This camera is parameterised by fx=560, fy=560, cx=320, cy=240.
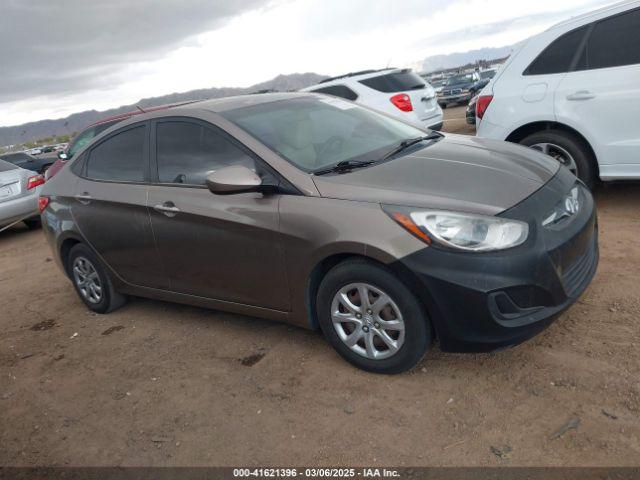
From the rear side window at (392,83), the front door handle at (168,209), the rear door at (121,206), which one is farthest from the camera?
the rear side window at (392,83)

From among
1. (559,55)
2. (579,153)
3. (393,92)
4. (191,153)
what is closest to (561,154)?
(579,153)

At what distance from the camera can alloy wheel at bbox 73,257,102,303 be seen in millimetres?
4930

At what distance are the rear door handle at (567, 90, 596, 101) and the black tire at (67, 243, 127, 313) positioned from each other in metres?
4.47

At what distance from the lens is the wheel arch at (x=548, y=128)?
5254mm

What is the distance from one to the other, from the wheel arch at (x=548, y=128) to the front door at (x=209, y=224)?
10.8 feet

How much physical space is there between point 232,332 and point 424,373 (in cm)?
159

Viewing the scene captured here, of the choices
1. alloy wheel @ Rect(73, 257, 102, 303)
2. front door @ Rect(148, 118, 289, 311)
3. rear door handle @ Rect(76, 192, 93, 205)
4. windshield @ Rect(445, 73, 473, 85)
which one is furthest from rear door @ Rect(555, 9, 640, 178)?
windshield @ Rect(445, 73, 473, 85)

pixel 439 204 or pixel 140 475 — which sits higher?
pixel 439 204

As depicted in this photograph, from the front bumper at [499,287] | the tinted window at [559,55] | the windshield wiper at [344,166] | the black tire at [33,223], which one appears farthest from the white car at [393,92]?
the front bumper at [499,287]

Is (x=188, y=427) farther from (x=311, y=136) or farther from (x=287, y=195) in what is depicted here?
(x=311, y=136)

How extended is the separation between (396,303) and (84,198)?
119 inches

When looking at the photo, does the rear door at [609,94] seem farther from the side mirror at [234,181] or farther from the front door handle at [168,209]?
the front door handle at [168,209]

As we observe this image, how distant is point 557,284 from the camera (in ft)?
9.44

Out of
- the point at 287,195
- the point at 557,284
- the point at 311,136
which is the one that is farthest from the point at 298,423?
the point at 311,136
